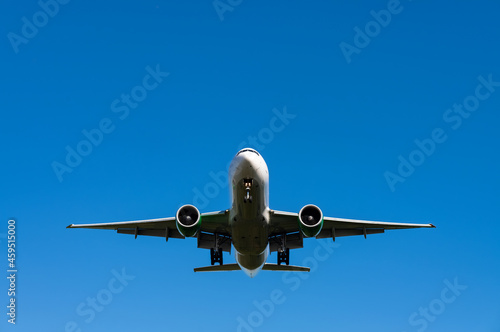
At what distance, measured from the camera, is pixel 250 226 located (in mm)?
26234

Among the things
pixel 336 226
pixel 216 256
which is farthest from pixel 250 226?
pixel 336 226

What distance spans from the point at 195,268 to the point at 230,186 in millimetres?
6474

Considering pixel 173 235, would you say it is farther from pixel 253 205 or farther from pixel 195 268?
pixel 253 205

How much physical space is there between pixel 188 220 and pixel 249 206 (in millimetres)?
3121

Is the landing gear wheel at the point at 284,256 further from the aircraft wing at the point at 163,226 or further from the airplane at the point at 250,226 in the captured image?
the aircraft wing at the point at 163,226

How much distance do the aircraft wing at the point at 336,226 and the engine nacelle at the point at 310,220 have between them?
61.4 inches

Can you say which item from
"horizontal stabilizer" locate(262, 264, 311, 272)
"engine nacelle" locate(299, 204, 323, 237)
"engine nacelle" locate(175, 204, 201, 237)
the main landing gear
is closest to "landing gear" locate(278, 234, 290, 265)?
"horizontal stabilizer" locate(262, 264, 311, 272)

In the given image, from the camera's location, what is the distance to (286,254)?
3150cm

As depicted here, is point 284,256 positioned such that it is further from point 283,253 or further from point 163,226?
point 163,226

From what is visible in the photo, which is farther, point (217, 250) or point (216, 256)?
point (216, 256)

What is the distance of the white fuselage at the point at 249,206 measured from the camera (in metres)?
24.3

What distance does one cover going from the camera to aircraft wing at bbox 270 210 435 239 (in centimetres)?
2814

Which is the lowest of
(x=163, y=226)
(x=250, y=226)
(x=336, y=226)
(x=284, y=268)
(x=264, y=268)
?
(x=284, y=268)

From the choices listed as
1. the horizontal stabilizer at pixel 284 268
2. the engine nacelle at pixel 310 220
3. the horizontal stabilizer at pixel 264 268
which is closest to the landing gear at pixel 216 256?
the horizontal stabilizer at pixel 264 268
